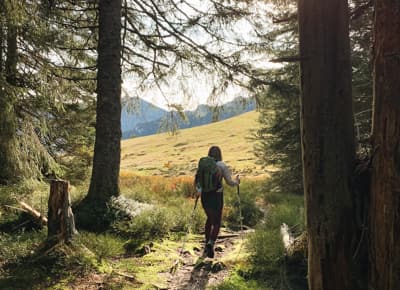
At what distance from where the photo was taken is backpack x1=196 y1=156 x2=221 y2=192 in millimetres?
6727

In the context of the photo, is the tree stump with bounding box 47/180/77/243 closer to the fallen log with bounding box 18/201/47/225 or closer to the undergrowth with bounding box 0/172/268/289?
the undergrowth with bounding box 0/172/268/289

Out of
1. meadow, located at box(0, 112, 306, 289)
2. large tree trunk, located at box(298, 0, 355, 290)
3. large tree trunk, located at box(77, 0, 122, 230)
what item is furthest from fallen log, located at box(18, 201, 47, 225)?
large tree trunk, located at box(298, 0, 355, 290)

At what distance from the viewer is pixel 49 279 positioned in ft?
15.5

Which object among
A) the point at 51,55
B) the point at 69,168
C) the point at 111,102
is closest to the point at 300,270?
the point at 111,102

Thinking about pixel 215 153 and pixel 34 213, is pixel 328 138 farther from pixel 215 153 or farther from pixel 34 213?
pixel 34 213

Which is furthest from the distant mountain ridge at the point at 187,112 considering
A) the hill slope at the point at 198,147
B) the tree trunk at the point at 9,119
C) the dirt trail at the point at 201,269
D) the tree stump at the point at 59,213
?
the hill slope at the point at 198,147

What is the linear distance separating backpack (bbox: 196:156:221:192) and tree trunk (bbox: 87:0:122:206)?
2668 mm

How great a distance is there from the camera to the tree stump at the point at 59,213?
541 centimetres

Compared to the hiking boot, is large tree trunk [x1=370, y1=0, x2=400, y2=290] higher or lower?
higher

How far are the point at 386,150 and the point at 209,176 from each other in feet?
13.9

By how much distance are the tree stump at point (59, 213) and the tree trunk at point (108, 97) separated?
2.88 m

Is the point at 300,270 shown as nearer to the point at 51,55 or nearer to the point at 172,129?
the point at 172,129

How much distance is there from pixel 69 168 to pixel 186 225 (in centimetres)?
545

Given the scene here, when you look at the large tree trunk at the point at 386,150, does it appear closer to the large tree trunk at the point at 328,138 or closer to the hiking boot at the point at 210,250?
the large tree trunk at the point at 328,138
